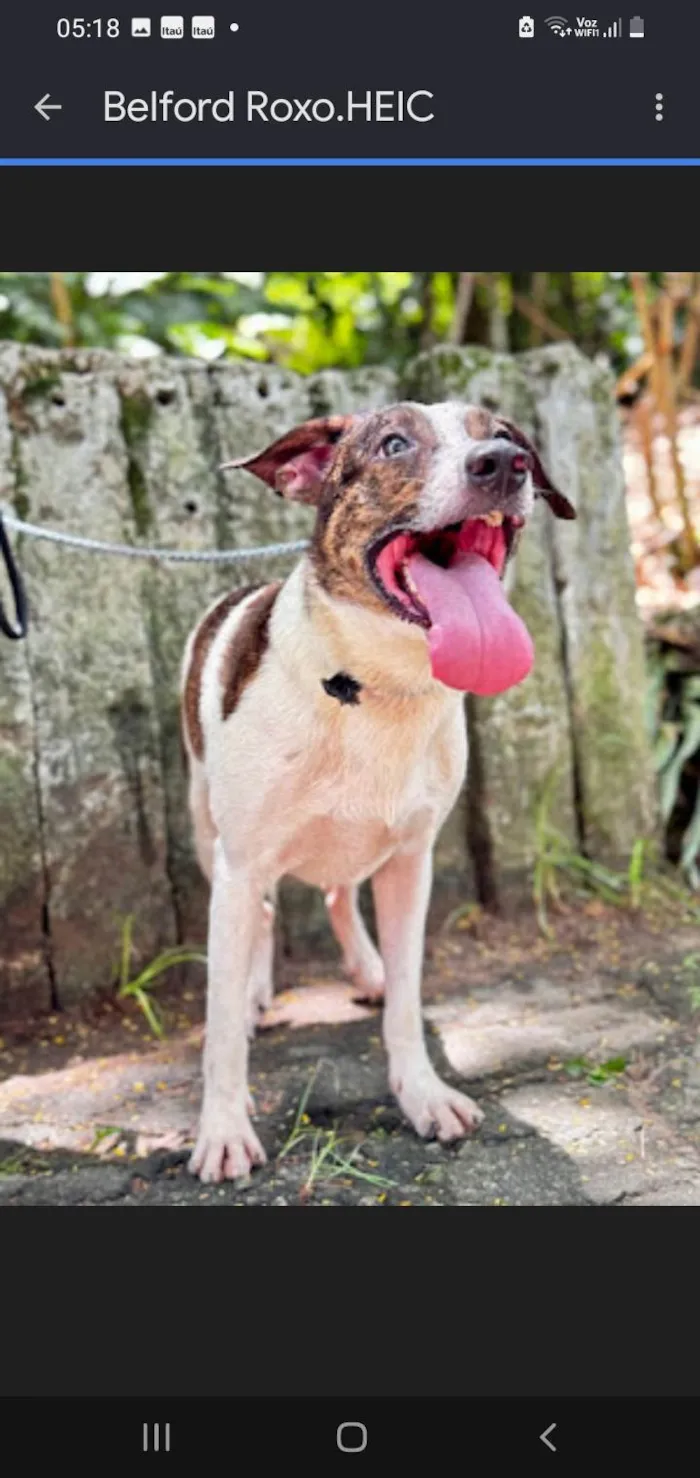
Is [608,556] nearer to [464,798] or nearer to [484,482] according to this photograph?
[464,798]

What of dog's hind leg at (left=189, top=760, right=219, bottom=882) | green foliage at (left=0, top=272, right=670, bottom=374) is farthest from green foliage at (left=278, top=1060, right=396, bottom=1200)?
green foliage at (left=0, top=272, right=670, bottom=374)

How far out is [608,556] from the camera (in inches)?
171

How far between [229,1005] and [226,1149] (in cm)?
32

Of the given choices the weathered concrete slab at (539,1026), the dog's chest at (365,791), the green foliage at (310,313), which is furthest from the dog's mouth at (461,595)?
the green foliage at (310,313)

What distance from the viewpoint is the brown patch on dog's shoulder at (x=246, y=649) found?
2895 mm

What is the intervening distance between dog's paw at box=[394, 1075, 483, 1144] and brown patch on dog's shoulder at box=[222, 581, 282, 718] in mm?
1039

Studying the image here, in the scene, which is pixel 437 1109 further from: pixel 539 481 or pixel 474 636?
pixel 539 481

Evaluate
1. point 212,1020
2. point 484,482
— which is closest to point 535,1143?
point 212,1020

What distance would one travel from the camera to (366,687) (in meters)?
2.67

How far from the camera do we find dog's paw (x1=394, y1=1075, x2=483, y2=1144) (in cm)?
287

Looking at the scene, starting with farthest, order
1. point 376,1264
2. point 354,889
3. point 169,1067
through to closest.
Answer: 1. point 354,889
2. point 169,1067
3. point 376,1264
